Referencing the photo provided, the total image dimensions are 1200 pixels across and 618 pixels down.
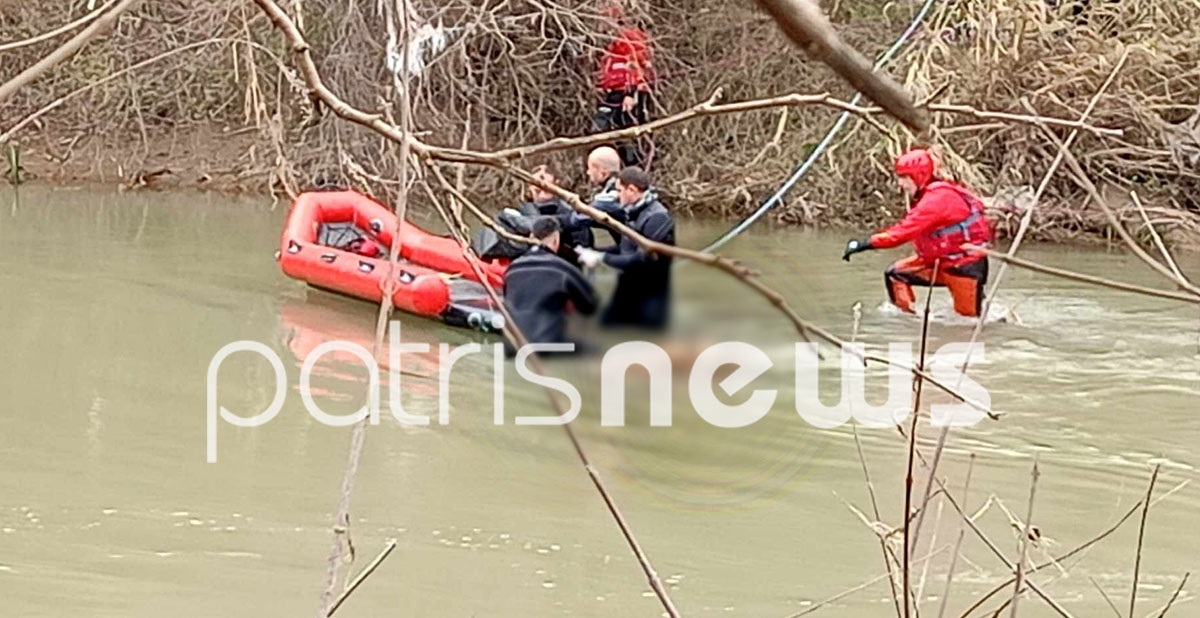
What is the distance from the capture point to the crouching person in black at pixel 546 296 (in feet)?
2.52

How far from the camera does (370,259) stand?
8.41 meters

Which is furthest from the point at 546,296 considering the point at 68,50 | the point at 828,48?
the point at 68,50

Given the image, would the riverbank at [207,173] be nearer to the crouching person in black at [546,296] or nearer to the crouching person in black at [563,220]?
the crouching person in black at [563,220]

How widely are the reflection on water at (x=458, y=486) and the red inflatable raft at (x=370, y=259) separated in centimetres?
15

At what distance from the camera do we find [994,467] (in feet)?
18.6

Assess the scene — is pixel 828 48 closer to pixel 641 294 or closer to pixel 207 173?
pixel 641 294

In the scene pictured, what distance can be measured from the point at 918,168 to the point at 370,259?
8.71 feet

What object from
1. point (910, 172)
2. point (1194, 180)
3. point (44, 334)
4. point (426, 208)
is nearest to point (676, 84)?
point (426, 208)

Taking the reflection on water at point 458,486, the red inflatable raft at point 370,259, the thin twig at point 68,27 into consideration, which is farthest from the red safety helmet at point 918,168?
the thin twig at point 68,27

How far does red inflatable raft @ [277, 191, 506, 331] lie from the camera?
7.73 meters

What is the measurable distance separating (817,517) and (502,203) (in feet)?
21.6

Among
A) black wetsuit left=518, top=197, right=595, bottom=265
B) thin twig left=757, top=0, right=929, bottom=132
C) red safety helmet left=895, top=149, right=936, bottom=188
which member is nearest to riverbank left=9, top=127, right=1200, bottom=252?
red safety helmet left=895, top=149, right=936, bottom=188

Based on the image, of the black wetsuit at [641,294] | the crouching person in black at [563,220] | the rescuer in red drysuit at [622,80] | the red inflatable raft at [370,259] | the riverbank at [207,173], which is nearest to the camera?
the black wetsuit at [641,294]

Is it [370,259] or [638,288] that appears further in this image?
[370,259]
